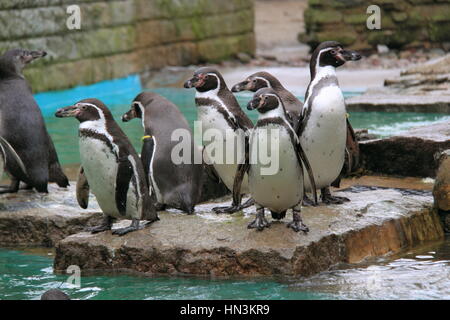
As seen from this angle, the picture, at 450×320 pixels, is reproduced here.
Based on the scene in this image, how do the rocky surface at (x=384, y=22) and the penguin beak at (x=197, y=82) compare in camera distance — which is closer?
the penguin beak at (x=197, y=82)

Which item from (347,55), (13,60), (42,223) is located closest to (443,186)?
(347,55)

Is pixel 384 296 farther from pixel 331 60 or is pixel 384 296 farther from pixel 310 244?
pixel 331 60

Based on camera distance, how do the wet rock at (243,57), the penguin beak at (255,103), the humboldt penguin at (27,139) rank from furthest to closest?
the wet rock at (243,57) < the humboldt penguin at (27,139) < the penguin beak at (255,103)

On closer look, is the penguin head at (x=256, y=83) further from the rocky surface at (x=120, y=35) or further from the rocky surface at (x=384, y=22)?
the rocky surface at (x=384, y=22)

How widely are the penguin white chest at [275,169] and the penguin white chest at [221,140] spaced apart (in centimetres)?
70

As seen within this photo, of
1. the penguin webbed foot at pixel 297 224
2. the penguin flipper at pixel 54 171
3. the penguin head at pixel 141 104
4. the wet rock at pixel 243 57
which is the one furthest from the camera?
the wet rock at pixel 243 57

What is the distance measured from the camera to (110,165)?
5.41 m

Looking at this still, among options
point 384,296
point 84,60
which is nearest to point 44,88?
point 84,60

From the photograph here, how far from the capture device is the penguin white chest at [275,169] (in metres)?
5.05

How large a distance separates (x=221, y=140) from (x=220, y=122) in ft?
0.38

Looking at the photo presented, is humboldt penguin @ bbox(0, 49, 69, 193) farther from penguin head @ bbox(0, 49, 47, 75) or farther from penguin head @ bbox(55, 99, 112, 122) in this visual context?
penguin head @ bbox(55, 99, 112, 122)

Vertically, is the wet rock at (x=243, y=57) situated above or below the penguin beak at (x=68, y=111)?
below

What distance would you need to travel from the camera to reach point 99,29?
14.1 metres

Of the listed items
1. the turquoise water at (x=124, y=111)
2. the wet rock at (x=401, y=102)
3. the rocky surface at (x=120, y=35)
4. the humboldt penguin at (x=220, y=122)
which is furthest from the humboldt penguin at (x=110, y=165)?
the rocky surface at (x=120, y=35)
